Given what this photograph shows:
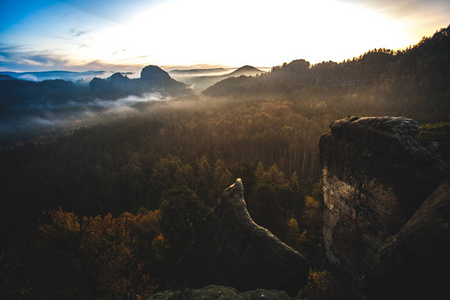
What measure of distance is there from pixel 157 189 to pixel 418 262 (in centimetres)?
5436

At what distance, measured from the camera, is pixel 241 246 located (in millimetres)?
14266

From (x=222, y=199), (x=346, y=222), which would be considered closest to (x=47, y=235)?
(x=222, y=199)

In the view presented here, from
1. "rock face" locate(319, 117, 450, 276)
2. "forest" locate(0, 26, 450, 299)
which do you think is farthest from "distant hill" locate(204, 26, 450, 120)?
"rock face" locate(319, 117, 450, 276)

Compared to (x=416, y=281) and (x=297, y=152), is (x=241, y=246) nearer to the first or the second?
(x=416, y=281)

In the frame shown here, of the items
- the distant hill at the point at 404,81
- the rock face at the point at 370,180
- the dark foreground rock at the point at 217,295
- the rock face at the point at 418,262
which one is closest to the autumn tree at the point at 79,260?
the dark foreground rock at the point at 217,295

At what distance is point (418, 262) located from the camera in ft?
21.9

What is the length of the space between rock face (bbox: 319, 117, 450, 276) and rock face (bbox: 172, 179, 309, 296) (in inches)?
253

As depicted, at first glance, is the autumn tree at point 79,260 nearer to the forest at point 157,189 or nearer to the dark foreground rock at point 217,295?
the forest at point 157,189

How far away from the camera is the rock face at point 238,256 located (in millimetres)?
12562

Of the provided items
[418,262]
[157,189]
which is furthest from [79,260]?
[157,189]

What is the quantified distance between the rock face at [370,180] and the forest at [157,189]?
4.23 m

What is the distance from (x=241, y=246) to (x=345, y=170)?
37.8ft

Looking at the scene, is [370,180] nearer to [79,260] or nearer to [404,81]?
[79,260]

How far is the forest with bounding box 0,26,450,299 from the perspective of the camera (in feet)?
53.0
